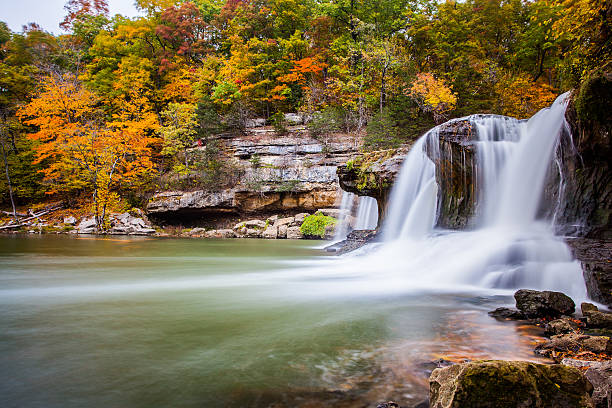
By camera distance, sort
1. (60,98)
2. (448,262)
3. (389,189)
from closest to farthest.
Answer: (448,262) → (389,189) → (60,98)

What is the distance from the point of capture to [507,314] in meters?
3.56

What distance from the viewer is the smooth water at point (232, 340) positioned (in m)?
1.93

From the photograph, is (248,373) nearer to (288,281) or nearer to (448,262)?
(288,281)

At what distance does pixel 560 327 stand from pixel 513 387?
2.06 metres

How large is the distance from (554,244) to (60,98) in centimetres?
2717

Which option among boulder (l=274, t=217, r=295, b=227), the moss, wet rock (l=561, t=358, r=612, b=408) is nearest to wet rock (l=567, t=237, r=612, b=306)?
the moss

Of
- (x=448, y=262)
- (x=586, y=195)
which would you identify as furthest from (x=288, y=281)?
(x=586, y=195)

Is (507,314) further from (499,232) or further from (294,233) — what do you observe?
(294,233)

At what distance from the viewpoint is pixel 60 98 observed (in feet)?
70.0

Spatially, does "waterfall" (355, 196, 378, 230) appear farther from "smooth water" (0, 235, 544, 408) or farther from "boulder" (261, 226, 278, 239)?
"smooth water" (0, 235, 544, 408)

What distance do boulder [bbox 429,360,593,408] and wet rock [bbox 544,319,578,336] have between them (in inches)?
67.1

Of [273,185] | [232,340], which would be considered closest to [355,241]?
[273,185]

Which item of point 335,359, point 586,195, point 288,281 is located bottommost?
point 288,281

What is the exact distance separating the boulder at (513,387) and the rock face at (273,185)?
723 inches
